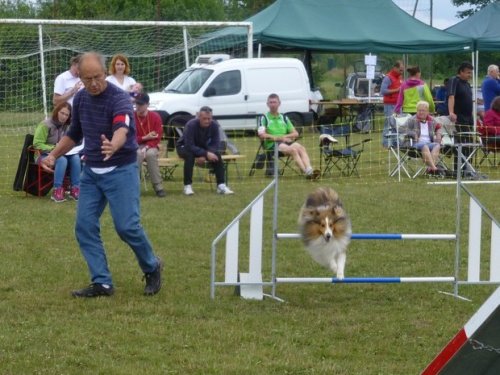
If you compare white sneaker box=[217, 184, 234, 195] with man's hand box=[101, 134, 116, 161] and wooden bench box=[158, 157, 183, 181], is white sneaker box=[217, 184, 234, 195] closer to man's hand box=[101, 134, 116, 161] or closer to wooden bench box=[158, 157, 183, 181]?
wooden bench box=[158, 157, 183, 181]

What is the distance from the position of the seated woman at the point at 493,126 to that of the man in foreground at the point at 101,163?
9572 mm

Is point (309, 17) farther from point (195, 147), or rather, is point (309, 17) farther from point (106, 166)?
point (106, 166)

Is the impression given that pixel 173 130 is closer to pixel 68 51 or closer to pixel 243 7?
pixel 68 51

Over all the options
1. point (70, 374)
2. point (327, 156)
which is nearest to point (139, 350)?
point (70, 374)

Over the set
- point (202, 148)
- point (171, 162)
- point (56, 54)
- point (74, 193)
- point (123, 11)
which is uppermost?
point (123, 11)

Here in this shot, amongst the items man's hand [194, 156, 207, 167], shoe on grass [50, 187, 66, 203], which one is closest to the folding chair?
man's hand [194, 156, 207, 167]

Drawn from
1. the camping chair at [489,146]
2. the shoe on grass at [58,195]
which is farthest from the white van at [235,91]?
the shoe on grass at [58,195]

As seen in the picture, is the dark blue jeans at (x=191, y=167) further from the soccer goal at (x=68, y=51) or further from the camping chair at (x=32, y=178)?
the soccer goal at (x=68, y=51)

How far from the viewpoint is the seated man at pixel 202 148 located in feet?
41.8

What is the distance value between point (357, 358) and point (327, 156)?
30.5ft

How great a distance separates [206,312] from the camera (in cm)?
647

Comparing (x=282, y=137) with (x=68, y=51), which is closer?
(x=282, y=137)

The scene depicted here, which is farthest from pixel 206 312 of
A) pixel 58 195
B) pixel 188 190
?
pixel 188 190

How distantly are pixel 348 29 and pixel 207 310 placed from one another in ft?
59.0
